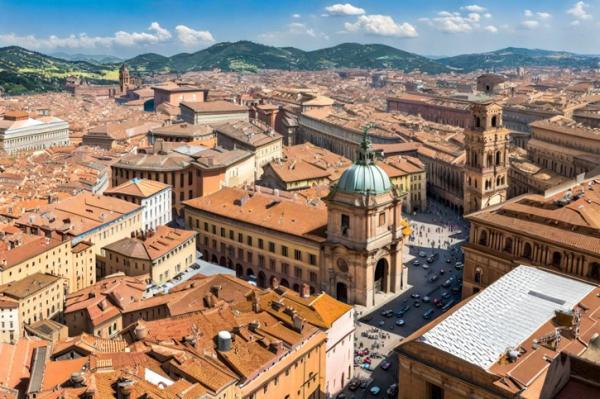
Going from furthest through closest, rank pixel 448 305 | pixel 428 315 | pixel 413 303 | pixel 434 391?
1. pixel 413 303
2. pixel 448 305
3. pixel 428 315
4. pixel 434 391

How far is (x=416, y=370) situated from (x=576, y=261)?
33214 millimetres

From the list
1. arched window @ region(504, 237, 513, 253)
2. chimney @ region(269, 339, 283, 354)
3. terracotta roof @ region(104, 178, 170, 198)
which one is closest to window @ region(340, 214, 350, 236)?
arched window @ region(504, 237, 513, 253)

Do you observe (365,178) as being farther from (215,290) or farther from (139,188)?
(139,188)

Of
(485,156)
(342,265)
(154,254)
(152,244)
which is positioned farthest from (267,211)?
(485,156)

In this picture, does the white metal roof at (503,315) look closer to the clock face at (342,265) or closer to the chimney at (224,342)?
the chimney at (224,342)

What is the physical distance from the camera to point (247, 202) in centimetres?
10662

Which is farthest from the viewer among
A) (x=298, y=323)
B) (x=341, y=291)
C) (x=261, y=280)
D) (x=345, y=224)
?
(x=261, y=280)

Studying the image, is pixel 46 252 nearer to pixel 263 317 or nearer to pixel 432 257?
pixel 263 317

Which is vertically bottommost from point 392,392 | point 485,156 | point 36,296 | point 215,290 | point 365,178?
point 392,392

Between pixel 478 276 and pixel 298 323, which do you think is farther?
pixel 478 276

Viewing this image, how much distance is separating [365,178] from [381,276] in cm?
1515

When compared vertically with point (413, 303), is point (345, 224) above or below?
above

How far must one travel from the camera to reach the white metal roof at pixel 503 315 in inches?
1887

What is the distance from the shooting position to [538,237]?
76562 mm
